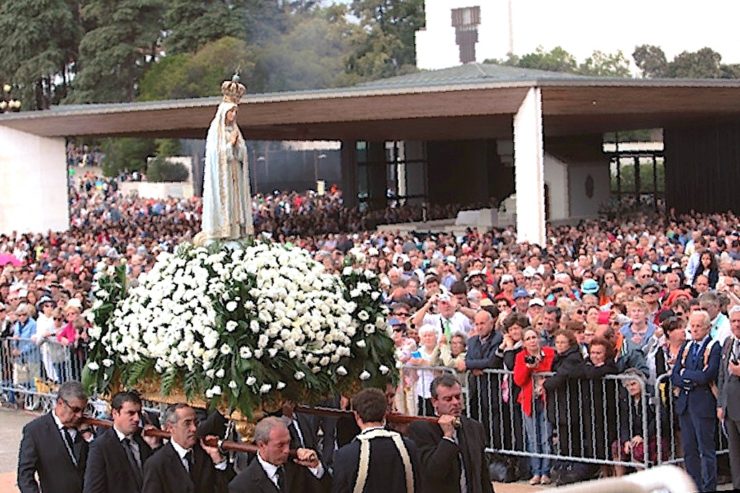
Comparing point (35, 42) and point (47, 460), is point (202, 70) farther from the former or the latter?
point (47, 460)

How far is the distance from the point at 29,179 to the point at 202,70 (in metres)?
36.5

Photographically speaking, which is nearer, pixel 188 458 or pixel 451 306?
pixel 188 458

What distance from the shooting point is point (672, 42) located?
7825cm

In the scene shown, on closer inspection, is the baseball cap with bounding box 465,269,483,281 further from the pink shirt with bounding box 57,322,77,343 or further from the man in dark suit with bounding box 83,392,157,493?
the man in dark suit with bounding box 83,392,157,493

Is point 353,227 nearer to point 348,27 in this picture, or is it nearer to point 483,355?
point 483,355

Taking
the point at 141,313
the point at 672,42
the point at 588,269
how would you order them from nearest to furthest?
1. the point at 141,313
2. the point at 588,269
3. the point at 672,42

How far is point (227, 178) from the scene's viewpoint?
1147cm

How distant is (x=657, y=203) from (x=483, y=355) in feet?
124

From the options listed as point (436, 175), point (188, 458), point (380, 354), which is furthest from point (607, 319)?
point (436, 175)

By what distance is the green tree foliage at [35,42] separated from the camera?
8394 centimetres

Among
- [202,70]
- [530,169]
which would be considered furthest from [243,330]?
[202,70]

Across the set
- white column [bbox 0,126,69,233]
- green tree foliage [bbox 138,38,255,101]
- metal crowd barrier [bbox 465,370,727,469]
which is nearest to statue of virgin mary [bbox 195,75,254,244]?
metal crowd barrier [bbox 465,370,727,469]

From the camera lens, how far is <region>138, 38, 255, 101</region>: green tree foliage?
7200 cm

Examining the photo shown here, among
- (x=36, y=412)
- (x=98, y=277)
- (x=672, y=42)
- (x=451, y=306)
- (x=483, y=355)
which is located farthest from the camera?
(x=672, y=42)
